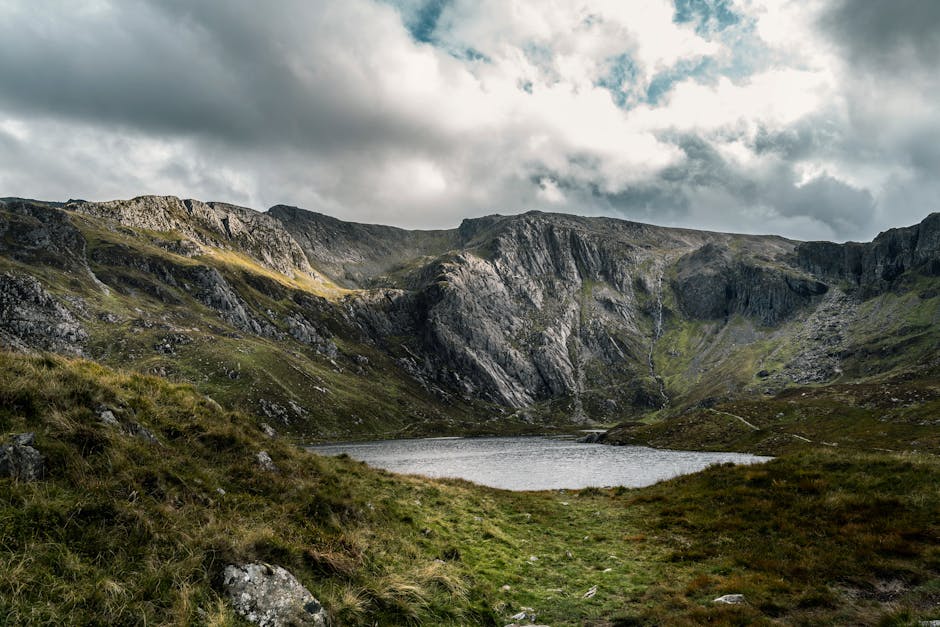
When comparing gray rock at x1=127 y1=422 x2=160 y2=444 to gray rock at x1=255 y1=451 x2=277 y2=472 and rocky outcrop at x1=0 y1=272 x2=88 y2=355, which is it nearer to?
gray rock at x1=255 y1=451 x2=277 y2=472

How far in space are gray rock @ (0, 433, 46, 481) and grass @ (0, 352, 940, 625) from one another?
0.82 feet

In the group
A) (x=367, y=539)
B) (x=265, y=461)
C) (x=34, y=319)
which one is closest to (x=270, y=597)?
(x=367, y=539)

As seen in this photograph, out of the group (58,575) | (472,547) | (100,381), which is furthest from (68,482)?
(472,547)

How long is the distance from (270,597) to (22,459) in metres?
6.55

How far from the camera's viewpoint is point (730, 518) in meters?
22.0

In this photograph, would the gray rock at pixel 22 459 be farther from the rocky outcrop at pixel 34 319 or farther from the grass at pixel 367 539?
the rocky outcrop at pixel 34 319

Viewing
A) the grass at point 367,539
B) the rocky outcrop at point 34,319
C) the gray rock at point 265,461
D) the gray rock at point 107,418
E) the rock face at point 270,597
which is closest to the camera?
the grass at point 367,539

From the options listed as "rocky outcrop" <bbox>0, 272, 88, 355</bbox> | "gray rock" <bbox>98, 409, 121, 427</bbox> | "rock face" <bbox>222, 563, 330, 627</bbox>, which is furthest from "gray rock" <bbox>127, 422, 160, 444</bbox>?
"rocky outcrop" <bbox>0, 272, 88, 355</bbox>

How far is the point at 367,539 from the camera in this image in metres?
15.5

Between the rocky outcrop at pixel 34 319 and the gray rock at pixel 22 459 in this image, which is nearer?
the gray rock at pixel 22 459

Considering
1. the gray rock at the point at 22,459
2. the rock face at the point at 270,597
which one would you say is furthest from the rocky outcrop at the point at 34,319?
the rock face at the point at 270,597

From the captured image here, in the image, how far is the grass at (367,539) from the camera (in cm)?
887

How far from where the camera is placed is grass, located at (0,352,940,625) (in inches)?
349

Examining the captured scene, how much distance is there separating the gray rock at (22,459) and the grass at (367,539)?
251 mm
